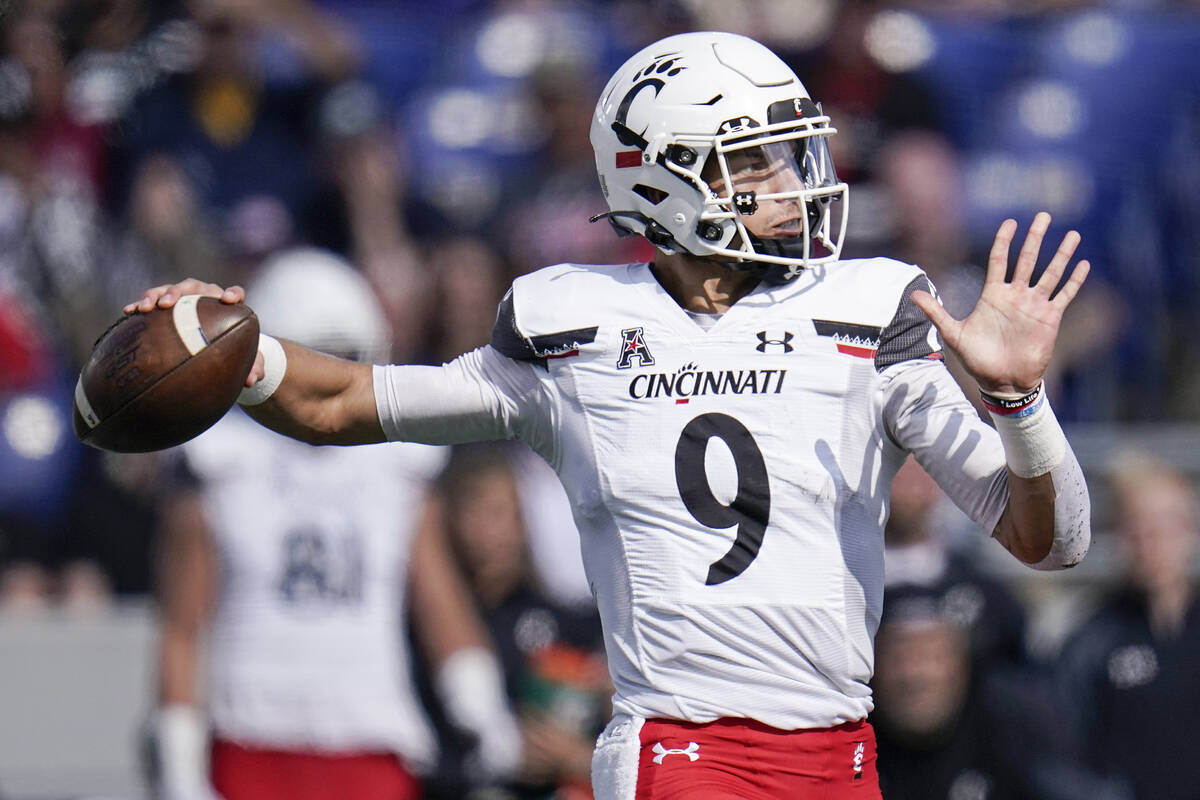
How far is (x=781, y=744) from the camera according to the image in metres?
3.04

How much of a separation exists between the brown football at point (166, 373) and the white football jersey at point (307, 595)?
2.04 meters

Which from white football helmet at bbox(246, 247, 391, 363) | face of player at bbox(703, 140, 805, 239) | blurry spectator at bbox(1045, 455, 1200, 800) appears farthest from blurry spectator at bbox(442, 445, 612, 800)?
face of player at bbox(703, 140, 805, 239)

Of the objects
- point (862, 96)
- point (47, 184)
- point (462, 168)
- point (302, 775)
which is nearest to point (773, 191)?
point (302, 775)

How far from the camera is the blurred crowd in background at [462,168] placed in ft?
22.8

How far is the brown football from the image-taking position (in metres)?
3.20

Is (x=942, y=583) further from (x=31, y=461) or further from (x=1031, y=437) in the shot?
(x=31, y=461)

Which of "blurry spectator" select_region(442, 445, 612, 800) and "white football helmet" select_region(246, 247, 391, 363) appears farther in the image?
"white football helmet" select_region(246, 247, 391, 363)

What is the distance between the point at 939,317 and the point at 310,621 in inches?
109

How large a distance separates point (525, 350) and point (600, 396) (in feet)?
0.62

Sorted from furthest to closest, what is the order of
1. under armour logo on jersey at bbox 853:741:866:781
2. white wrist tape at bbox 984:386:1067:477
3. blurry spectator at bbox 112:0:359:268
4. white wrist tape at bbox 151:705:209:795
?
1. blurry spectator at bbox 112:0:359:268
2. white wrist tape at bbox 151:705:209:795
3. under armour logo on jersey at bbox 853:741:866:781
4. white wrist tape at bbox 984:386:1067:477

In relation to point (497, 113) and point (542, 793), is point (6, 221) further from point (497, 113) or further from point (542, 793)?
point (542, 793)

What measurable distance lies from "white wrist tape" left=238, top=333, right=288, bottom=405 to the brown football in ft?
0.17

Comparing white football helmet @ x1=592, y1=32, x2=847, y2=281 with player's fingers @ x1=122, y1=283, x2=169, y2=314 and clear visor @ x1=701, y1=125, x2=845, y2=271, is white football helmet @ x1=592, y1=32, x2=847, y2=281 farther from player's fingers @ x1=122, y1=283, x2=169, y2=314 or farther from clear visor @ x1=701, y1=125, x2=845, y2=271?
player's fingers @ x1=122, y1=283, x2=169, y2=314

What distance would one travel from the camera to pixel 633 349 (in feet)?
10.5
